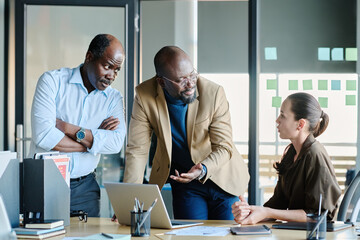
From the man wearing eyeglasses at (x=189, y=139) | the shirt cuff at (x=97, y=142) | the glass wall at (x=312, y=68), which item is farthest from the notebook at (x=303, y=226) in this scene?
the glass wall at (x=312, y=68)

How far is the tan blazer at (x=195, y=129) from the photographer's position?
3.10m

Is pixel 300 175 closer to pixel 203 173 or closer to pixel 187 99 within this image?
pixel 203 173

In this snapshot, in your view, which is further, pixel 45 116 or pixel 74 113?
pixel 74 113

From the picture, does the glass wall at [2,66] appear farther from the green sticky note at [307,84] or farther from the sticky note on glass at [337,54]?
the sticky note on glass at [337,54]

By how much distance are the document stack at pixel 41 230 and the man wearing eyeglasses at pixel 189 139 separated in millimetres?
699

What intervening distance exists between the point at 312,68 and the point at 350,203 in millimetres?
2443

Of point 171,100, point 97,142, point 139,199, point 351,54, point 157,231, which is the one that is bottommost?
point 157,231

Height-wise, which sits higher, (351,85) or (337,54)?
(337,54)

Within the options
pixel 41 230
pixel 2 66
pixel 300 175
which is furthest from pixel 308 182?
pixel 2 66

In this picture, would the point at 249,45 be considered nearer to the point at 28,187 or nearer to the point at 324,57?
the point at 324,57

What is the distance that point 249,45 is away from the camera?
4.82m

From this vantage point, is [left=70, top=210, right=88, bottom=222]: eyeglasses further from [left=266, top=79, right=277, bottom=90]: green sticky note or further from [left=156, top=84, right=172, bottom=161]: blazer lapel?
[left=266, top=79, right=277, bottom=90]: green sticky note

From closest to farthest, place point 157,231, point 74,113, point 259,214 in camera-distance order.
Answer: point 157,231 < point 259,214 < point 74,113

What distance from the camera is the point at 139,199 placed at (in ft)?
8.05
